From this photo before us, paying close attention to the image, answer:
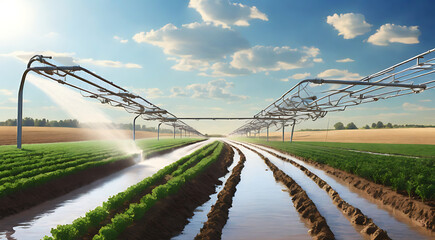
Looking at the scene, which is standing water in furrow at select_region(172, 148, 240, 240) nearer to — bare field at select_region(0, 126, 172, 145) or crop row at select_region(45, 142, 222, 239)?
crop row at select_region(45, 142, 222, 239)

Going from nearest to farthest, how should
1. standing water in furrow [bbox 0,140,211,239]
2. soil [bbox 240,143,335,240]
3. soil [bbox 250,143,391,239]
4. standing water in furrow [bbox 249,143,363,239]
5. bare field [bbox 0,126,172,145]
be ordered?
soil [bbox 250,143,391,239] → soil [bbox 240,143,335,240] → standing water in furrow [bbox 249,143,363,239] → standing water in furrow [bbox 0,140,211,239] → bare field [bbox 0,126,172,145]

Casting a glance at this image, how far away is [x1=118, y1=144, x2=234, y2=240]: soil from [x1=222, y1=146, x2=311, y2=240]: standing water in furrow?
1.09m

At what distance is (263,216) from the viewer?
8.14m

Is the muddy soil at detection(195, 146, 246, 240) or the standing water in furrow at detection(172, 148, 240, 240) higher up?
the muddy soil at detection(195, 146, 246, 240)

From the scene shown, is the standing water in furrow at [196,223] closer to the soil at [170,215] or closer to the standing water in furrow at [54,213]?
the soil at [170,215]

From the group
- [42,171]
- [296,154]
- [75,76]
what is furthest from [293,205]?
[296,154]

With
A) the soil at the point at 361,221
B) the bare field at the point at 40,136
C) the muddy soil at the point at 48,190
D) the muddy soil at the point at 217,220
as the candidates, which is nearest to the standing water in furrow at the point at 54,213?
the muddy soil at the point at 48,190

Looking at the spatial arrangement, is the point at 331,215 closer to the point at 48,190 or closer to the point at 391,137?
the point at 48,190

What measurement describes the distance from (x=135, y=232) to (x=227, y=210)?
119 inches

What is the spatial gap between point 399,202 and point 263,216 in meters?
4.13

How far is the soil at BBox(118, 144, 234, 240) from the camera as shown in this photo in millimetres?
6391

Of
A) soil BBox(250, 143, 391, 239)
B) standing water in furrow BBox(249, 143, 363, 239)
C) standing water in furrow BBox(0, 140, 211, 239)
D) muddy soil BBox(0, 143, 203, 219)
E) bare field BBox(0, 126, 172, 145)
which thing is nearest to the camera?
soil BBox(250, 143, 391, 239)

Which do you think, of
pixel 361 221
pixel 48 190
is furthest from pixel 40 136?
pixel 361 221

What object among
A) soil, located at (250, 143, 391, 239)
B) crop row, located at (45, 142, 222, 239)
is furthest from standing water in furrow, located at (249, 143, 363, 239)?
crop row, located at (45, 142, 222, 239)
